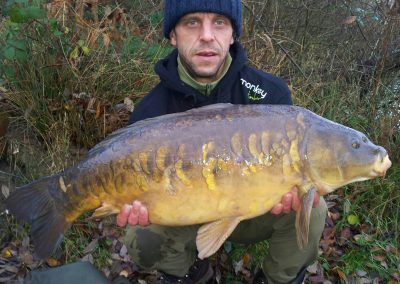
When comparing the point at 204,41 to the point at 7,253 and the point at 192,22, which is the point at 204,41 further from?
the point at 7,253

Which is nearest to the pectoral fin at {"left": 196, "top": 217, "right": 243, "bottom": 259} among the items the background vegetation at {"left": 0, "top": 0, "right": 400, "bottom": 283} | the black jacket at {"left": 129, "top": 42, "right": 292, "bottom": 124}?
the black jacket at {"left": 129, "top": 42, "right": 292, "bottom": 124}

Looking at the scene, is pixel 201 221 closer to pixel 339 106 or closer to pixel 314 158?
pixel 314 158

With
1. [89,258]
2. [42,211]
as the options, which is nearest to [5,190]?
[89,258]

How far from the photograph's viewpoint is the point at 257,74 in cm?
205

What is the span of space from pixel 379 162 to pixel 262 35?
2.24 metres

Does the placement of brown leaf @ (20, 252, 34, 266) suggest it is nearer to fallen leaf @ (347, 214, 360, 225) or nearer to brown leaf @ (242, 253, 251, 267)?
brown leaf @ (242, 253, 251, 267)

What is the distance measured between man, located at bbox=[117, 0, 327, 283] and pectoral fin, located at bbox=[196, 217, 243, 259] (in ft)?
1.07

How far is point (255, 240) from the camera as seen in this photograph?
2041mm

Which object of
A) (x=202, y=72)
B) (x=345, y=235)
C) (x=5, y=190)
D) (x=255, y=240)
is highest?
(x=202, y=72)

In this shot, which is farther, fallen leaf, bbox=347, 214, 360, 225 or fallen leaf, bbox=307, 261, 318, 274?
fallen leaf, bbox=347, 214, 360, 225

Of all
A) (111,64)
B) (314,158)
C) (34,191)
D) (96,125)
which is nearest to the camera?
(314,158)

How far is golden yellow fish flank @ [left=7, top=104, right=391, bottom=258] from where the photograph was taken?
5.08 feet

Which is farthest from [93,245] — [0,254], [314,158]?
[314,158]

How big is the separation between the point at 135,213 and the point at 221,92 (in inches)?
24.4
